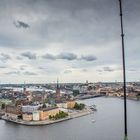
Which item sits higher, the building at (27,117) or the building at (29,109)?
the building at (29,109)

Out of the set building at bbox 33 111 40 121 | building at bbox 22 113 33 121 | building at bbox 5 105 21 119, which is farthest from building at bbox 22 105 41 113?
building at bbox 33 111 40 121

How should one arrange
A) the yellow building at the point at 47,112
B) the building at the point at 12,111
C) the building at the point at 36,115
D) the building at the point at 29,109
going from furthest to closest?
1. the building at the point at 12,111
2. the building at the point at 29,109
3. the yellow building at the point at 47,112
4. the building at the point at 36,115

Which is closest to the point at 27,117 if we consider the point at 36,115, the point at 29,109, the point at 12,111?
the point at 36,115

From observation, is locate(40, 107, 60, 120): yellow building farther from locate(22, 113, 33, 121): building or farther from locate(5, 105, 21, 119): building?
locate(5, 105, 21, 119): building

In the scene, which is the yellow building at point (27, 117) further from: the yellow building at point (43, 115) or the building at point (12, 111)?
the building at point (12, 111)

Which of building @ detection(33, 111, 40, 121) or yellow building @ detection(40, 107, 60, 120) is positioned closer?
building @ detection(33, 111, 40, 121)

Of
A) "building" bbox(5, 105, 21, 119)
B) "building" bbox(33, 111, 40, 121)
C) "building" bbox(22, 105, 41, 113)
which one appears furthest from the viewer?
"building" bbox(5, 105, 21, 119)

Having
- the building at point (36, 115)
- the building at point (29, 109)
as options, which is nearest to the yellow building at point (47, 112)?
the building at point (36, 115)

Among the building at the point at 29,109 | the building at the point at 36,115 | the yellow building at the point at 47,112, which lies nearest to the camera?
the building at the point at 36,115

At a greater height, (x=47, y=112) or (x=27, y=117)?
(x=47, y=112)

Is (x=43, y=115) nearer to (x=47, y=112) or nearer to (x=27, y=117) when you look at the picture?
(x=47, y=112)

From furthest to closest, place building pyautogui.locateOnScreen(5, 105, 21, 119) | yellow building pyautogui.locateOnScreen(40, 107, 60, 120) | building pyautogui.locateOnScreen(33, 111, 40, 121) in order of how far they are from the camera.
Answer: building pyautogui.locateOnScreen(5, 105, 21, 119) → yellow building pyautogui.locateOnScreen(40, 107, 60, 120) → building pyautogui.locateOnScreen(33, 111, 40, 121)
